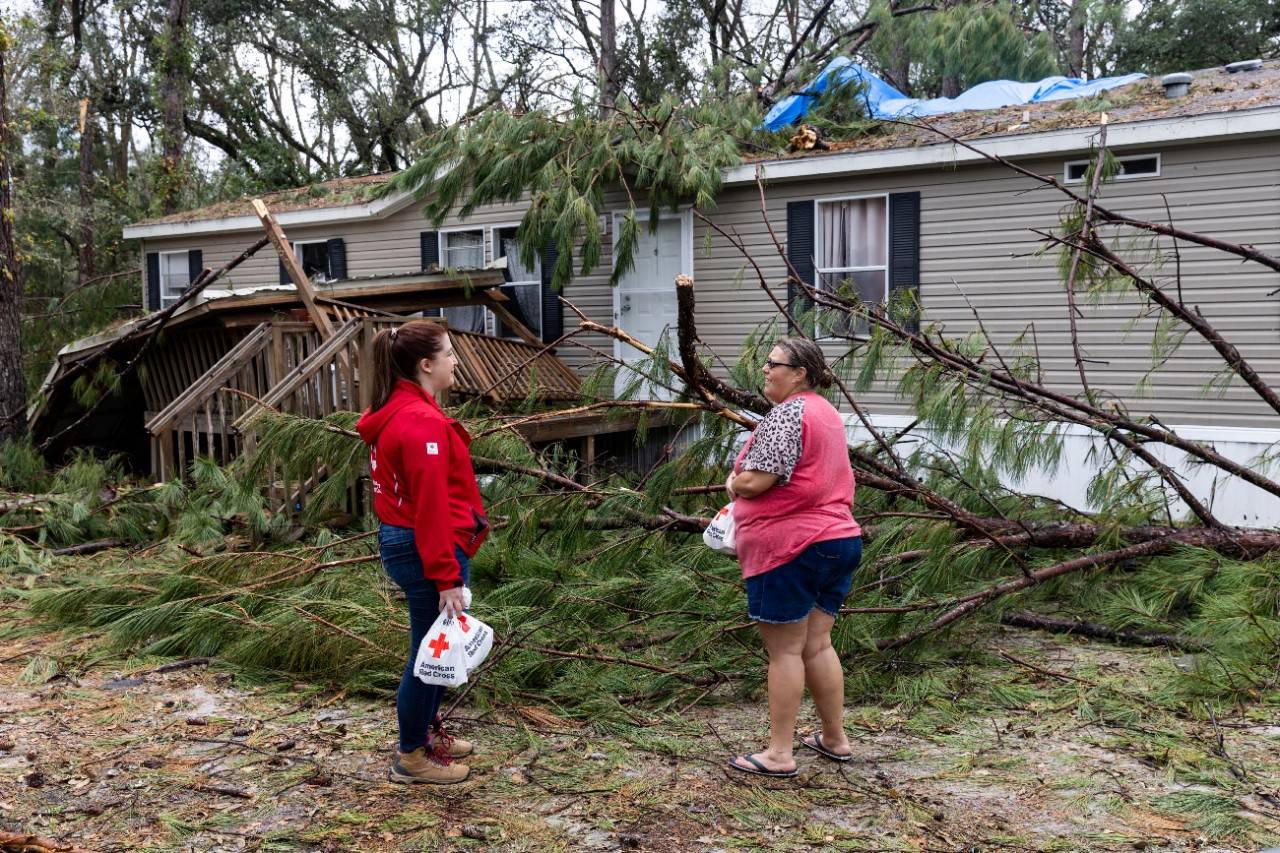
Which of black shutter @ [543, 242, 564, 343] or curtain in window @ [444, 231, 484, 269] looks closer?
black shutter @ [543, 242, 564, 343]

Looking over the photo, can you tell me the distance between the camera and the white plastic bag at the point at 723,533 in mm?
3881

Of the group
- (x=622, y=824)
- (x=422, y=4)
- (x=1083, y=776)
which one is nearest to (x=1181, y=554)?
(x=1083, y=776)

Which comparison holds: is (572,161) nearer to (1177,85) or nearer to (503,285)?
(503,285)

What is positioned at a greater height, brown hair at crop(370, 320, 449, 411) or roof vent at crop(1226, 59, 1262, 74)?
roof vent at crop(1226, 59, 1262, 74)

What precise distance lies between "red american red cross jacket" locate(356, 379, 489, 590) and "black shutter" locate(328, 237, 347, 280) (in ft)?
38.7

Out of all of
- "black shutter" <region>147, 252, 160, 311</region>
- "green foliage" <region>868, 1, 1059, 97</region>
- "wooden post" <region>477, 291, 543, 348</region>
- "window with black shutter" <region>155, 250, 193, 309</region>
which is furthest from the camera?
"black shutter" <region>147, 252, 160, 311</region>

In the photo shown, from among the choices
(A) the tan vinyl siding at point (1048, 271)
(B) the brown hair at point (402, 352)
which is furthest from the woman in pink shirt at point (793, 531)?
(A) the tan vinyl siding at point (1048, 271)

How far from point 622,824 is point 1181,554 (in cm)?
338

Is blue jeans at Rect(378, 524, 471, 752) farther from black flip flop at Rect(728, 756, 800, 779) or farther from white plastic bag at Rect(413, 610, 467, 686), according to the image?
black flip flop at Rect(728, 756, 800, 779)

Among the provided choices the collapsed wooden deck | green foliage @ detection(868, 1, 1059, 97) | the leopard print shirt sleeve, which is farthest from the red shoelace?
green foliage @ detection(868, 1, 1059, 97)

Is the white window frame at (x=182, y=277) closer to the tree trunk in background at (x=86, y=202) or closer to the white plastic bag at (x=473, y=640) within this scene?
the tree trunk in background at (x=86, y=202)

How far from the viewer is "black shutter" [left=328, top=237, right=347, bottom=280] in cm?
1499

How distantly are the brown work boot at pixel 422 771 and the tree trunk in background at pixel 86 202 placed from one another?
21344mm

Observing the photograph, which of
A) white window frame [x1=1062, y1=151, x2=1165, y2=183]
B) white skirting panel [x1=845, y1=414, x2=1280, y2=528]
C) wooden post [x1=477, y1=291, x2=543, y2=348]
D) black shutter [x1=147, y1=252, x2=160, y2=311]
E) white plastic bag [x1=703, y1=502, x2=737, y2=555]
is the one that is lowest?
white skirting panel [x1=845, y1=414, x2=1280, y2=528]
